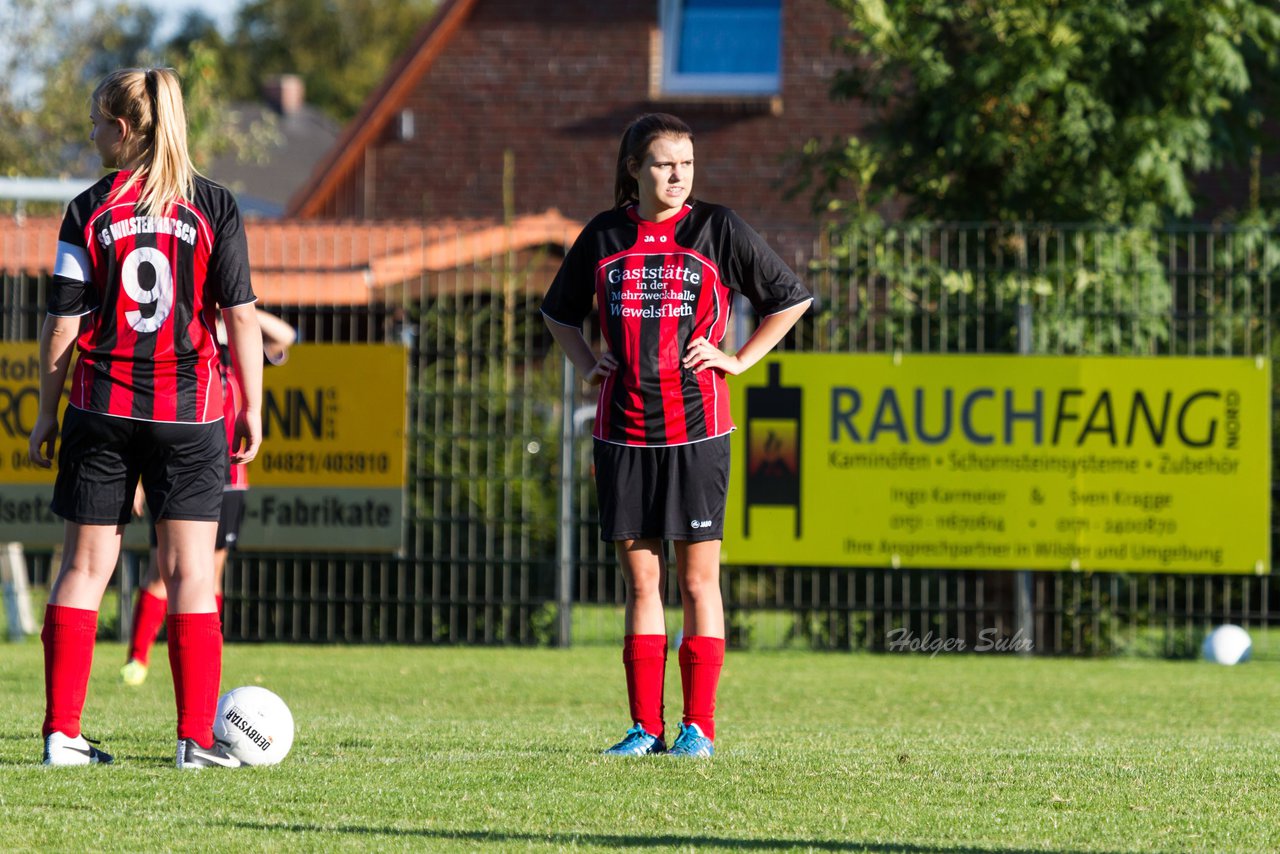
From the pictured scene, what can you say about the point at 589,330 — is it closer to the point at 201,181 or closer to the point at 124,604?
the point at 124,604

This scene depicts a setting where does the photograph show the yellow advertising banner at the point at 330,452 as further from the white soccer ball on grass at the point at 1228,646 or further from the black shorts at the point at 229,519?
the white soccer ball on grass at the point at 1228,646

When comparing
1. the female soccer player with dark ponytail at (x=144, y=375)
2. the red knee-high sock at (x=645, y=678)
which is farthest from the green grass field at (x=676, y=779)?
the female soccer player with dark ponytail at (x=144, y=375)

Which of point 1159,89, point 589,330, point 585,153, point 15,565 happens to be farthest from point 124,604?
point 585,153

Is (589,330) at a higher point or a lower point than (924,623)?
higher

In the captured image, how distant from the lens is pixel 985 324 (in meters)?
11.8

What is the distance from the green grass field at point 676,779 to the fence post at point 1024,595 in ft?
8.22

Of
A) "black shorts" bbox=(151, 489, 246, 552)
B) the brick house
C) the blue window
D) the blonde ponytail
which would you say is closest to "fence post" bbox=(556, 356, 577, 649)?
"black shorts" bbox=(151, 489, 246, 552)

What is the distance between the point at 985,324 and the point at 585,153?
12442mm

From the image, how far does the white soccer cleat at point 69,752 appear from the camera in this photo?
5191mm

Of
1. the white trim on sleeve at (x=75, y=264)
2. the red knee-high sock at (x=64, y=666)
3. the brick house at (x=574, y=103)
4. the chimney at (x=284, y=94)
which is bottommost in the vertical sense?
the red knee-high sock at (x=64, y=666)

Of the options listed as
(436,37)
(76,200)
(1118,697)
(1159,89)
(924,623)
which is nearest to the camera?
(76,200)

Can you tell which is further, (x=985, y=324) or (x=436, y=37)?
(x=436, y=37)

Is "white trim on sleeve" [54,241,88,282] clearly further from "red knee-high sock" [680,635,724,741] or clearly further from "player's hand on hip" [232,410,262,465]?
"red knee-high sock" [680,635,724,741]

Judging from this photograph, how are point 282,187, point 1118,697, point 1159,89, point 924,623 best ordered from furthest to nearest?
point 282,187 < point 1159,89 < point 924,623 < point 1118,697
